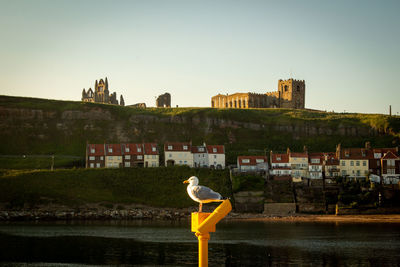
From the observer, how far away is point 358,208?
276 ft

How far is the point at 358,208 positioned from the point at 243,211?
1952 cm

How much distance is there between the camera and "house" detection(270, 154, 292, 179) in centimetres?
10025

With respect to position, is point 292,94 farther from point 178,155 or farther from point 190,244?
point 190,244

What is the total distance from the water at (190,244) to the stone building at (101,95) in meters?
117

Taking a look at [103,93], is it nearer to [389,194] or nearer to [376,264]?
[389,194]

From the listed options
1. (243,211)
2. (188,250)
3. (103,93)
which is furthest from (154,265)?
(103,93)

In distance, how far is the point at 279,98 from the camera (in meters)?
185

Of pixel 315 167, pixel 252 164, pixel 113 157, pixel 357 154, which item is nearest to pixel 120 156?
pixel 113 157

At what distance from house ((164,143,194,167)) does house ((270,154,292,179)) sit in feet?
57.0

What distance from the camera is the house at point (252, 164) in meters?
102

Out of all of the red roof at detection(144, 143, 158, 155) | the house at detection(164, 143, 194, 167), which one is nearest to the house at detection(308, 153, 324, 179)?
the house at detection(164, 143, 194, 167)

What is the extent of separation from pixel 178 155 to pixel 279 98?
8788 centimetres

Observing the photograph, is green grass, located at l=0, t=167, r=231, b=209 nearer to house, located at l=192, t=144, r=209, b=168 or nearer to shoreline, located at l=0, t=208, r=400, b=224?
shoreline, located at l=0, t=208, r=400, b=224

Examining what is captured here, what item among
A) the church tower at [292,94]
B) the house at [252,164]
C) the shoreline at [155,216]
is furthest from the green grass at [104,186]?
the church tower at [292,94]
